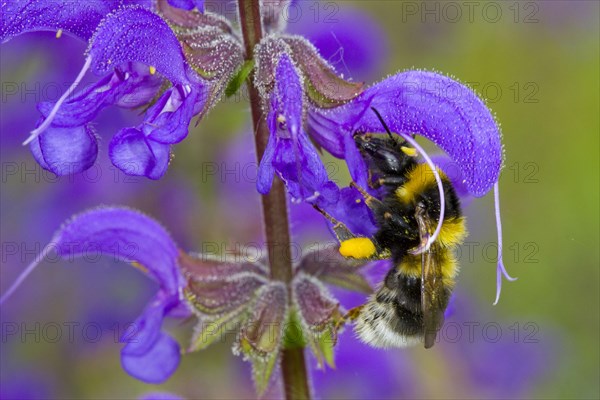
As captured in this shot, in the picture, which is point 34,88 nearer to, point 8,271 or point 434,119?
point 8,271

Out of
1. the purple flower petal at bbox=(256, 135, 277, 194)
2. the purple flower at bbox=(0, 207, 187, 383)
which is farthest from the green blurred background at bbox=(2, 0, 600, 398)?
the purple flower petal at bbox=(256, 135, 277, 194)

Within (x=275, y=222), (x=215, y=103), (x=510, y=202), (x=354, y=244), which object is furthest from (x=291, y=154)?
(x=510, y=202)

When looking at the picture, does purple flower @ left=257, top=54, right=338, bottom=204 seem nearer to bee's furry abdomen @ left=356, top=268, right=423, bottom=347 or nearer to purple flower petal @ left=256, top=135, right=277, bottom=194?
purple flower petal @ left=256, top=135, right=277, bottom=194

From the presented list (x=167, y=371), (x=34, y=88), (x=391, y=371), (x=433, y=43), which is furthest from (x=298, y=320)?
(x=433, y=43)

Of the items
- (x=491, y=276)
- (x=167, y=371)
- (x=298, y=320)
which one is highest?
(x=491, y=276)

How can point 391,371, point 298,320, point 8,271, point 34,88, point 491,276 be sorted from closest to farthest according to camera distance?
point 298,320 < point 391,371 < point 34,88 < point 8,271 < point 491,276

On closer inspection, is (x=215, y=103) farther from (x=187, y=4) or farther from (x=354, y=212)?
(x=354, y=212)

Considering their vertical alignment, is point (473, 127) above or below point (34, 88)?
below

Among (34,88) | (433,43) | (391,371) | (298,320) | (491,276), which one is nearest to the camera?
(298,320)

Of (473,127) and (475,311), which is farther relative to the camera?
(475,311)
